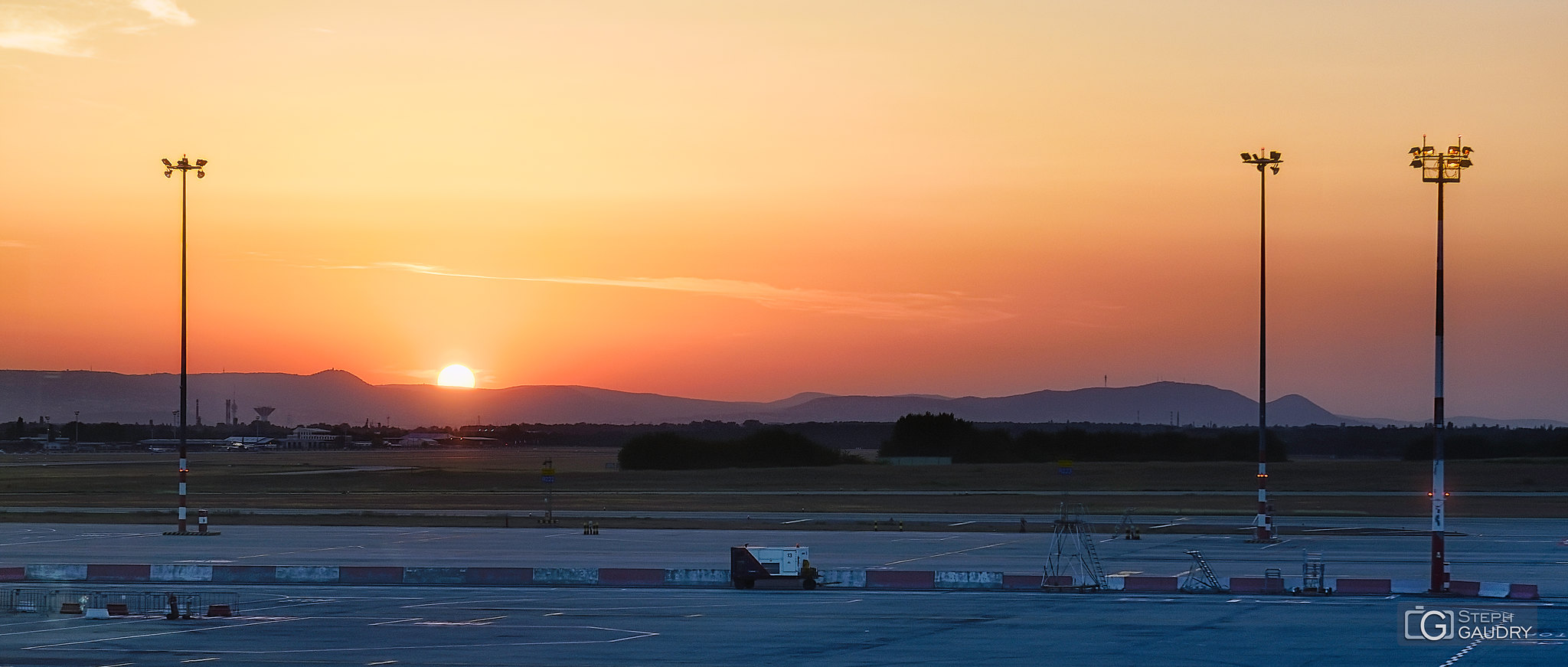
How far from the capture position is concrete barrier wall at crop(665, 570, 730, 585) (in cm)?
3594

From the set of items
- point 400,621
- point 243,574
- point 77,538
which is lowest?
point 77,538

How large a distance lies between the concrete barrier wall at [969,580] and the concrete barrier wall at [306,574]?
15.2m

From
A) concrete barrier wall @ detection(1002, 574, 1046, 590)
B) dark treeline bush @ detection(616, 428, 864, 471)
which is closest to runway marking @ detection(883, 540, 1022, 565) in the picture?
concrete barrier wall @ detection(1002, 574, 1046, 590)

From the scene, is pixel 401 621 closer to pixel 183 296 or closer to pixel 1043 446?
pixel 183 296

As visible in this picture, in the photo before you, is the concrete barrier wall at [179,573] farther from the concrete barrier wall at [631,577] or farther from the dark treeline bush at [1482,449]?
the dark treeline bush at [1482,449]

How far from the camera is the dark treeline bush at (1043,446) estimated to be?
13700 centimetres

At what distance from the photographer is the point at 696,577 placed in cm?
3612

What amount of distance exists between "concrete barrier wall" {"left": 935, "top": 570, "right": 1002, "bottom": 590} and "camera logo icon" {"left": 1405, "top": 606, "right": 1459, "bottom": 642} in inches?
376

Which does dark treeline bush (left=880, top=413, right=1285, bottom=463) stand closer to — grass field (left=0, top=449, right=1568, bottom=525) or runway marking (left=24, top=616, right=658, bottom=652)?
grass field (left=0, top=449, right=1568, bottom=525)

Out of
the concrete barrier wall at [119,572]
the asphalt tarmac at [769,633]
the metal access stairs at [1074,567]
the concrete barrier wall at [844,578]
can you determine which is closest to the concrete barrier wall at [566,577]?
the asphalt tarmac at [769,633]

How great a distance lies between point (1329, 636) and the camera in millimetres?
25188

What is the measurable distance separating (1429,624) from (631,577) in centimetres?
1849

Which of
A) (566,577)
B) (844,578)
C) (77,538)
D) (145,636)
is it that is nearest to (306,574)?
(566,577)

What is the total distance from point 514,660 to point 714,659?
3152 millimetres
